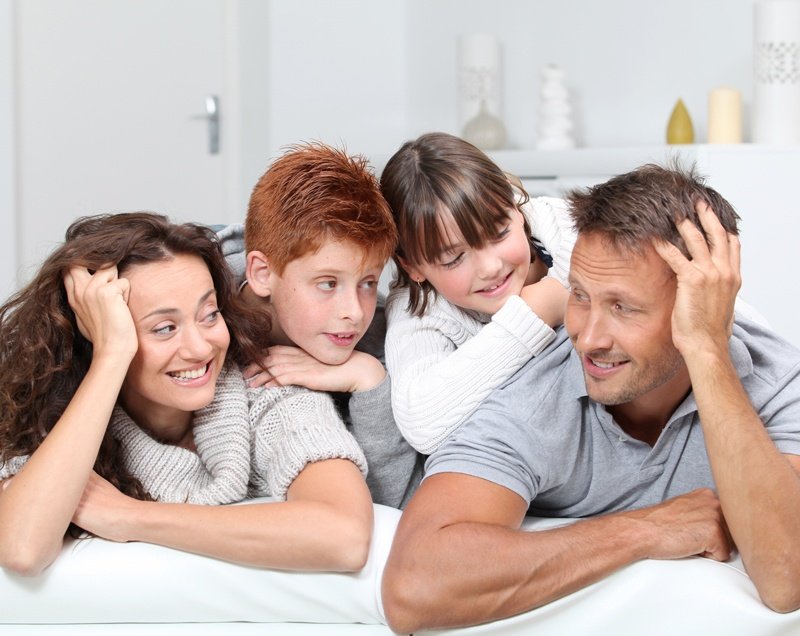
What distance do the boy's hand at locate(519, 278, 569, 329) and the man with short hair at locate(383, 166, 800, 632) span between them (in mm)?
44

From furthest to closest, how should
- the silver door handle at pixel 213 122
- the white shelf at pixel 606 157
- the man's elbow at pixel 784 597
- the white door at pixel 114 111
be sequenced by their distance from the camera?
the silver door handle at pixel 213 122 → the white door at pixel 114 111 → the white shelf at pixel 606 157 → the man's elbow at pixel 784 597

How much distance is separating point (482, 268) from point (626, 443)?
41 centimetres

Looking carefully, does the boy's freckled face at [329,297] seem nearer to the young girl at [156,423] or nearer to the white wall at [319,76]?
the young girl at [156,423]

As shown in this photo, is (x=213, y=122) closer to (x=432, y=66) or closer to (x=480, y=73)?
(x=432, y=66)

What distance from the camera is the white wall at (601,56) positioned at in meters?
3.73

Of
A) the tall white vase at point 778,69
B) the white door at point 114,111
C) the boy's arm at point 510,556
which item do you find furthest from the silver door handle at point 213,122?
the boy's arm at point 510,556

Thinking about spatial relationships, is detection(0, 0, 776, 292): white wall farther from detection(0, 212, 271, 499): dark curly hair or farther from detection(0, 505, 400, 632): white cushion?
detection(0, 505, 400, 632): white cushion

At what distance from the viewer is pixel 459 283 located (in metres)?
1.96

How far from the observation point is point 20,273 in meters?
3.75

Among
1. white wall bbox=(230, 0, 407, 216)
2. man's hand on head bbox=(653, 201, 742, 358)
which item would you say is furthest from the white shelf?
man's hand on head bbox=(653, 201, 742, 358)

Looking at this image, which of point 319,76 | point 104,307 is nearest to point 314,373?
point 104,307

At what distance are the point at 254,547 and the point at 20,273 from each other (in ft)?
8.22

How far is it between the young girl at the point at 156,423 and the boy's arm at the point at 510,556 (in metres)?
0.11

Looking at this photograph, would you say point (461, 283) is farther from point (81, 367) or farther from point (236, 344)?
point (81, 367)
